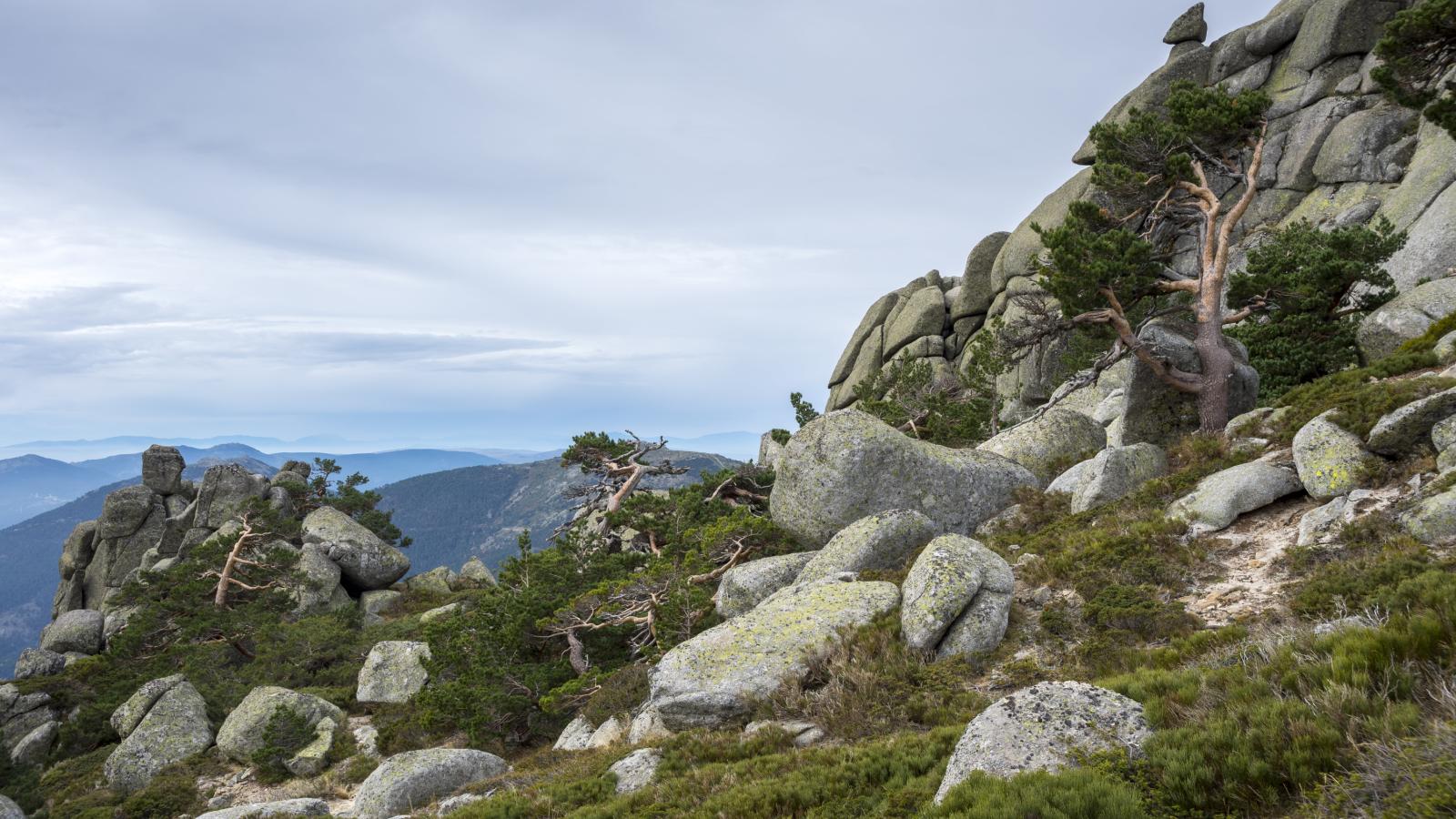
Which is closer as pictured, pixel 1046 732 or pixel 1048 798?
pixel 1048 798

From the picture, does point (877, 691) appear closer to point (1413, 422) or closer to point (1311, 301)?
point (1413, 422)

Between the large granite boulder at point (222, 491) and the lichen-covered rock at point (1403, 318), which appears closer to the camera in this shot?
the lichen-covered rock at point (1403, 318)

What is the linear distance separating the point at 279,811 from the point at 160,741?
39.4ft

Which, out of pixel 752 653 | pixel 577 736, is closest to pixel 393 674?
pixel 577 736

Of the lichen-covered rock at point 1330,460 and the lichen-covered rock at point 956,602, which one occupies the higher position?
the lichen-covered rock at point 1330,460

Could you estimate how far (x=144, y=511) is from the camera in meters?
55.6

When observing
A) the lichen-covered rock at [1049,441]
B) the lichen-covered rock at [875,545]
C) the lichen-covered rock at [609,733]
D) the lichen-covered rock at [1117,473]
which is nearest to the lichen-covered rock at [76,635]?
the lichen-covered rock at [609,733]

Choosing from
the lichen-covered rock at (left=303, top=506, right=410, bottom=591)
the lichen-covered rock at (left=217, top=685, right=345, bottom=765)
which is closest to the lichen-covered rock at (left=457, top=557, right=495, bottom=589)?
the lichen-covered rock at (left=303, top=506, right=410, bottom=591)

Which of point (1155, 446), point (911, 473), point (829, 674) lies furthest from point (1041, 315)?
point (829, 674)

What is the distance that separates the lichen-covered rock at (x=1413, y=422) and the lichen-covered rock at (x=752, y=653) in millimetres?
9592

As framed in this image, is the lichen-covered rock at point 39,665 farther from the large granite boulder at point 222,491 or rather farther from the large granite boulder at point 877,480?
the large granite boulder at point 877,480

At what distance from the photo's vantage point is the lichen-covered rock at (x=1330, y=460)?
12586 millimetres

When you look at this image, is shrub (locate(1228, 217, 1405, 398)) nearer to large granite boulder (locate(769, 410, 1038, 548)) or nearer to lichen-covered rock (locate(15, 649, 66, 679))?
large granite boulder (locate(769, 410, 1038, 548))

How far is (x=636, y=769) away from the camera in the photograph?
10562mm
